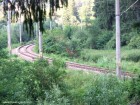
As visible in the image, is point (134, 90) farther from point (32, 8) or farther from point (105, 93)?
point (32, 8)

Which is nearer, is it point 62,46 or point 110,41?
point 62,46

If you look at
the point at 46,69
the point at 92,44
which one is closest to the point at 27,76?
the point at 46,69

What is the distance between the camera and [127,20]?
45.7 meters

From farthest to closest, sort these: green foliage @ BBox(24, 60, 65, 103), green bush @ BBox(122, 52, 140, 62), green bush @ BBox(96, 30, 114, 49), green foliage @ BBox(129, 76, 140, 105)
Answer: green bush @ BBox(96, 30, 114, 49) < green bush @ BBox(122, 52, 140, 62) < green foliage @ BBox(129, 76, 140, 105) < green foliage @ BBox(24, 60, 65, 103)

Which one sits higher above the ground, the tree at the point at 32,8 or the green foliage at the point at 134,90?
the tree at the point at 32,8

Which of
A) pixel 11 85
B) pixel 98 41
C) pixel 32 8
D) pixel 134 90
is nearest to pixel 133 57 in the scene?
pixel 98 41

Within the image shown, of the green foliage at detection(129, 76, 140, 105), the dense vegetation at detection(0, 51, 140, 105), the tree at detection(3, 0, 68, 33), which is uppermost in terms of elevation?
the tree at detection(3, 0, 68, 33)

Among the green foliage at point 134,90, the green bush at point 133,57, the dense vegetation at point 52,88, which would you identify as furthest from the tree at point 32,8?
the green bush at point 133,57

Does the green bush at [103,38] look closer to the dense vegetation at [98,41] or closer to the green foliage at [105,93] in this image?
the dense vegetation at [98,41]

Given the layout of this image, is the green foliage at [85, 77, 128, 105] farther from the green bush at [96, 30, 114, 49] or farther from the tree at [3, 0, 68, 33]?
the green bush at [96, 30, 114, 49]

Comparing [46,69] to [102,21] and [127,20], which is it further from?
[102,21]

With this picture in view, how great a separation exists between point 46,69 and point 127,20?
33836 mm

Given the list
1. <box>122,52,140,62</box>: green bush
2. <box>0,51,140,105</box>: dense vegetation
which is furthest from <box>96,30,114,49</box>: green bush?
<box>0,51,140,105</box>: dense vegetation

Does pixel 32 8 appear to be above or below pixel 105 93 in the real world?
above
